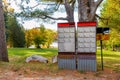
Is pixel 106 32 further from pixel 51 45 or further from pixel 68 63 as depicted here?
pixel 51 45

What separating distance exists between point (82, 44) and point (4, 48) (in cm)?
383

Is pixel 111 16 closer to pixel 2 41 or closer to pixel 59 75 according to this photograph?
Result: pixel 2 41

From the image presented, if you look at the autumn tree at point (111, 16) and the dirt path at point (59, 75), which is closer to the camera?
the dirt path at point (59, 75)

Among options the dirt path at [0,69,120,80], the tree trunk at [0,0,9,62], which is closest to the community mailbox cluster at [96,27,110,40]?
the dirt path at [0,69,120,80]

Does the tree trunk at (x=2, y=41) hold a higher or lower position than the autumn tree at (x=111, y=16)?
lower

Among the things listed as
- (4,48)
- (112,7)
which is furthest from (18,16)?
(112,7)

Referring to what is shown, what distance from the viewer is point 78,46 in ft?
29.0

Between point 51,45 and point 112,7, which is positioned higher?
point 112,7

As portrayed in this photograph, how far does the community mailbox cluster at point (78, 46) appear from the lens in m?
8.71

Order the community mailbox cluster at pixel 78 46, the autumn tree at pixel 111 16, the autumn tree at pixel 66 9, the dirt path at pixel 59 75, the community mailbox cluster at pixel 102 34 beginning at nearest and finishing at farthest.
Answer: the dirt path at pixel 59 75 → the community mailbox cluster at pixel 78 46 → the community mailbox cluster at pixel 102 34 → the autumn tree at pixel 66 9 → the autumn tree at pixel 111 16

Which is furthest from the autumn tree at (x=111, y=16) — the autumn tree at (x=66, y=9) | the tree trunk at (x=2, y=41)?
the tree trunk at (x=2, y=41)

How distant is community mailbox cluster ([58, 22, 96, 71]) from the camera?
871 cm

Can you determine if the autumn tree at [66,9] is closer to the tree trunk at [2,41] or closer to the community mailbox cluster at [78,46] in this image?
the community mailbox cluster at [78,46]

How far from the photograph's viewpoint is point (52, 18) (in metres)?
13.2
